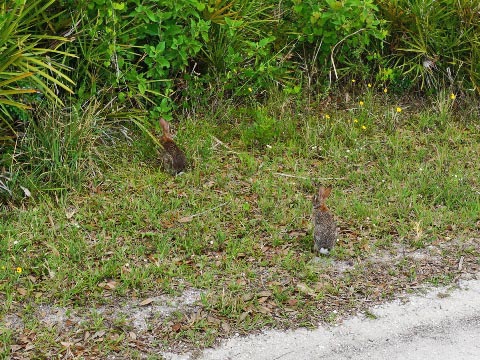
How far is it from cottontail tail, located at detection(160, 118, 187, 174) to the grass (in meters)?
0.09

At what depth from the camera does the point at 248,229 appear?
212 inches

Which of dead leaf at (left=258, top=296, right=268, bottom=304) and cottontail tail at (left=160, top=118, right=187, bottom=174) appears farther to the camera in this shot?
cottontail tail at (left=160, top=118, right=187, bottom=174)

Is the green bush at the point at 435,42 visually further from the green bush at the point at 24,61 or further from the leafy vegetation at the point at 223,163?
the green bush at the point at 24,61

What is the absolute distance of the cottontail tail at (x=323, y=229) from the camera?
4.97m

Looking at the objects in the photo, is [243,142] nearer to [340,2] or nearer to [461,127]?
[340,2]

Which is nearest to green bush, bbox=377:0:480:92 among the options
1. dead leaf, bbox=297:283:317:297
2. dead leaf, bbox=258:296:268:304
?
Answer: dead leaf, bbox=297:283:317:297

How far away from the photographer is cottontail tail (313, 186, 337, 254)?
4.97 m

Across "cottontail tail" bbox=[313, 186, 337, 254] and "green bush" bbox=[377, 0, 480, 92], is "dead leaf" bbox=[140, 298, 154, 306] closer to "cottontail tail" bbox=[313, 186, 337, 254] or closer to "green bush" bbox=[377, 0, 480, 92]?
"cottontail tail" bbox=[313, 186, 337, 254]

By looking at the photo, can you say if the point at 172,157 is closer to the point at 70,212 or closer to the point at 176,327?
the point at 70,212

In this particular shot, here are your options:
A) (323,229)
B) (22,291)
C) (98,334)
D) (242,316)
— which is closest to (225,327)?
(242,316)

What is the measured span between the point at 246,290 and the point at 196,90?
8.09ft

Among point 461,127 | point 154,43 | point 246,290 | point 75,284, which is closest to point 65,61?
point 154,43

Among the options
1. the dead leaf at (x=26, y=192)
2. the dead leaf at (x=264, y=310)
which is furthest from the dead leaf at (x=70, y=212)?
the dead leaf at (x=264, y=310)

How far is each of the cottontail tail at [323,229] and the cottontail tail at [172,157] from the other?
1.32 meters
